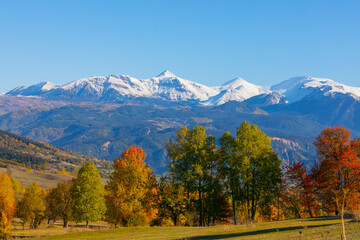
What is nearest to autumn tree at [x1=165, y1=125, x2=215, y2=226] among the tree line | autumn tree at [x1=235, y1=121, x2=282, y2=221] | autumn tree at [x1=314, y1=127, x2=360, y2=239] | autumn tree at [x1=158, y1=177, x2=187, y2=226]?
the tree line

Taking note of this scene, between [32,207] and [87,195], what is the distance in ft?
134

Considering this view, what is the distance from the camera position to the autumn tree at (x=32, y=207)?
347 ft

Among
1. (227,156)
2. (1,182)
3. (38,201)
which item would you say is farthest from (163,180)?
(1,182)

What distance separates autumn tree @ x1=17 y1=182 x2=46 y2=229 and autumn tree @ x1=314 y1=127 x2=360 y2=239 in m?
84.4

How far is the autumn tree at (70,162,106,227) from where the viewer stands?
74938mm

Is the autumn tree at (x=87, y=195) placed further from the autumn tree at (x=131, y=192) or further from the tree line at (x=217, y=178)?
the tree line at (x=217, y=178)

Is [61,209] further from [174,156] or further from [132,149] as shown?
[174,156]

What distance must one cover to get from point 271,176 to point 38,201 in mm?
78364

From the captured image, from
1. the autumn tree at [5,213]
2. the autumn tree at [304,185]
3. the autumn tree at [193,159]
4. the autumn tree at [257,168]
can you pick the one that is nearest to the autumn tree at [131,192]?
the autumn tree at [193,159]

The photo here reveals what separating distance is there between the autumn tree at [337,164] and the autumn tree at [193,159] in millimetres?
17853

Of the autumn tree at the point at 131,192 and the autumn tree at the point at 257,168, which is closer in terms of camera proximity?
the autumn tree at the point at 257,168

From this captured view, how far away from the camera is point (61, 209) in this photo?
100 metres

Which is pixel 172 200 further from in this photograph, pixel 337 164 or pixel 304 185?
pixel 337 164

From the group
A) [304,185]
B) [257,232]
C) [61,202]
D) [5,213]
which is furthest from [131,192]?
[61,202]
